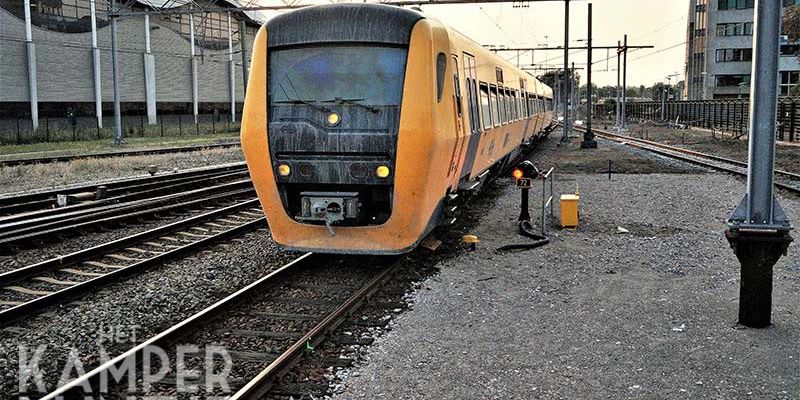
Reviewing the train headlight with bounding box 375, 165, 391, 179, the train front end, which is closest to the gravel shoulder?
the train front end

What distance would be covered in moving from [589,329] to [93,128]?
39.1m

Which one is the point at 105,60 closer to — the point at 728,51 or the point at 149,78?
the point at 149,78

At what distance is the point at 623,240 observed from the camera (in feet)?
36.2

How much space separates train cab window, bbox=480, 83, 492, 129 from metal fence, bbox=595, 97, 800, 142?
18.6m

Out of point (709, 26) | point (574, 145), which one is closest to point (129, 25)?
point (574, 145)

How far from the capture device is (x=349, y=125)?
26.4 ft

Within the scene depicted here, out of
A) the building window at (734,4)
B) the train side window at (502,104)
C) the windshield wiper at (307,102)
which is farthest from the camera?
the building window at (734,4)

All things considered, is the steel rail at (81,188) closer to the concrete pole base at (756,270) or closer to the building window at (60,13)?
the concrete pole base at (756,270)

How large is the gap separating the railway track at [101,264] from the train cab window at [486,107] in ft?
13.1

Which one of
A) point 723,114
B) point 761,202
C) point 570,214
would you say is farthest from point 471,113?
point 723,114

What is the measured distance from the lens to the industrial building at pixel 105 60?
36.7 m

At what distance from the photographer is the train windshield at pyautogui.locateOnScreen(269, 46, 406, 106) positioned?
26.5ft

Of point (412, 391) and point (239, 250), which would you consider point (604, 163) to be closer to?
point (239, 250)

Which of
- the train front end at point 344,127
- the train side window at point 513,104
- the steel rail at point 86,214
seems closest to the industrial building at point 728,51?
the train side window at point 513,104
